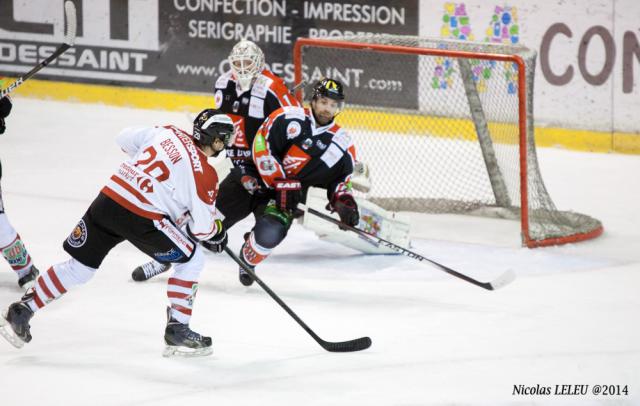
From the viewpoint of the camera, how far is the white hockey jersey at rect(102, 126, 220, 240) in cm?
415

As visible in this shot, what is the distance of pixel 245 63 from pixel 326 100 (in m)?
0.55

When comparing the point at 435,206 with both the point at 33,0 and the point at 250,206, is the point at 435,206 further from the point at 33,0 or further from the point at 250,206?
the point at 33,0

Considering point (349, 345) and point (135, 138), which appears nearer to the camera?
point (135, 138)

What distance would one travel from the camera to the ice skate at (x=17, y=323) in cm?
426

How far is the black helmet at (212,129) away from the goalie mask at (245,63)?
1.31 meters

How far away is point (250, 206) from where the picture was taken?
5.54 metres

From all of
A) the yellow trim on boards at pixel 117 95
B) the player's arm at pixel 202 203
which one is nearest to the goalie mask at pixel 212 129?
the player's arm at pixel 202 203

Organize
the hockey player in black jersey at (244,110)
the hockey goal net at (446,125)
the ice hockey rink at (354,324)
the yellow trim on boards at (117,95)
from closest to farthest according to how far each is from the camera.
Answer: the ice hockey rink at (354,324)
the hockey player in black jersey at (244,110)
the hockey goal net at (446,125)
the yellow trim on boards at (117,95)

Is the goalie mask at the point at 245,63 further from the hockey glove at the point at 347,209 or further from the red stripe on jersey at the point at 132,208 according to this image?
the red stripe on jersey at the point at 132,208

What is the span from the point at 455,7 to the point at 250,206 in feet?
10.9

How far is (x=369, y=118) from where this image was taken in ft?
26.1

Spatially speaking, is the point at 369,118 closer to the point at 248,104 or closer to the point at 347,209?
the point at 248,104

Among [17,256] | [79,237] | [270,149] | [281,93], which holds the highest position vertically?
[281,93]

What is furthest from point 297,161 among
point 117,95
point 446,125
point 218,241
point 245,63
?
point 117,95
